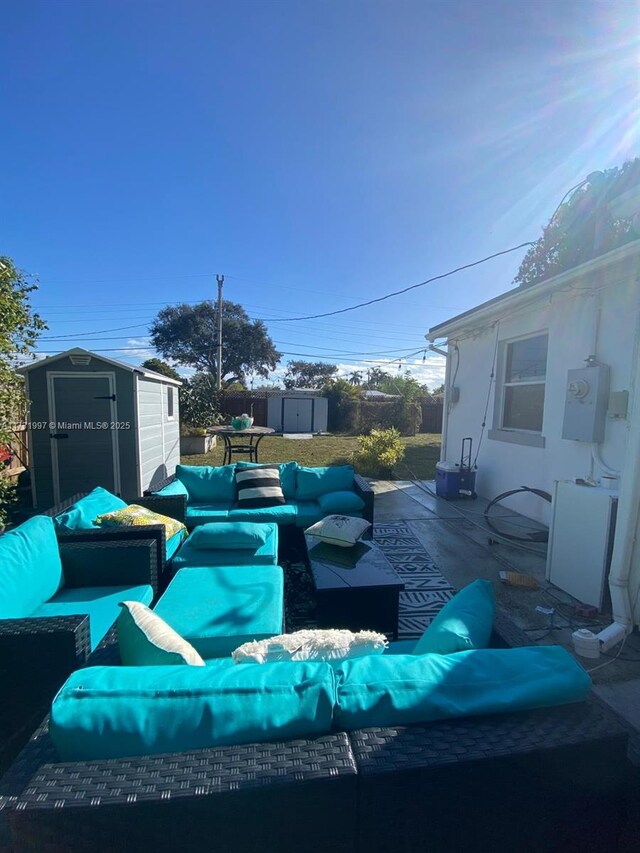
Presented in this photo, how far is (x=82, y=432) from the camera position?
5898mm

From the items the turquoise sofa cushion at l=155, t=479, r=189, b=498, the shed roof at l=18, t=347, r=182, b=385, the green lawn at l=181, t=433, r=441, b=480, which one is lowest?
the green lawn at l=181, t=433, r=441, b=480

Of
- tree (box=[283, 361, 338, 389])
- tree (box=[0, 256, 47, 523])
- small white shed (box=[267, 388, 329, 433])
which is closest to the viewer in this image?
tree (box=[0, 256, 47, 523])

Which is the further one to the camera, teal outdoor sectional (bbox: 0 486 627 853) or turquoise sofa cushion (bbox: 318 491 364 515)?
turquoise sofa cushion (bbox: 318 491 364 515)

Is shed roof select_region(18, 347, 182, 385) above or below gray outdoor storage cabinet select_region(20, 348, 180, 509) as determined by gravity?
above

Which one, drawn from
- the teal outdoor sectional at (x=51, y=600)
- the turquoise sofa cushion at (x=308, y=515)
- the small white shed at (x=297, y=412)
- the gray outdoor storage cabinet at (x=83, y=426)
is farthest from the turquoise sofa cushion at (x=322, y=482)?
the small white shed at (x=297, y=412)

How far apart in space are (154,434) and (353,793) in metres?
6.86

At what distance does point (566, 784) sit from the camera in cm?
90

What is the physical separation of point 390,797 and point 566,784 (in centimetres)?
43

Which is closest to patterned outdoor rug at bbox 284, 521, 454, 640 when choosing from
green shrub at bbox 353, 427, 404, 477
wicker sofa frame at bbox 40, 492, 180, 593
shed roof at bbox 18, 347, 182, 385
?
wicker sofa frame at bbox 40, 492, 180, 593

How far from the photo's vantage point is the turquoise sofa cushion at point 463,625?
4.14 feet

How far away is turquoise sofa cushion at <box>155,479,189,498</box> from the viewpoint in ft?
13.1

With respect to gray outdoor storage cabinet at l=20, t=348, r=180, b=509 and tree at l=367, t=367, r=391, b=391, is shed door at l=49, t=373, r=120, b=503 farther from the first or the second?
tree at l=367, t=367, r=391, b=391

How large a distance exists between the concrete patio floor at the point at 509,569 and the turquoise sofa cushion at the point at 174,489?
262 cm

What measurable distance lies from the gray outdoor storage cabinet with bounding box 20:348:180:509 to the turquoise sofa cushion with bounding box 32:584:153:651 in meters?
3.91
